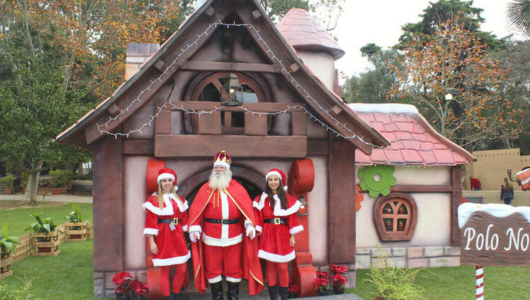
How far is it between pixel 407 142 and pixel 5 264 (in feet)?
25.3

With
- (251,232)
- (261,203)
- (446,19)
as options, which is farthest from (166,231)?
(446,19)

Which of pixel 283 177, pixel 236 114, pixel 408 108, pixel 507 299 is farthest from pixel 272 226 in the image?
pixel 408 108

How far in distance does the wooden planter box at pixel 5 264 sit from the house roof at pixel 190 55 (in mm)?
2722

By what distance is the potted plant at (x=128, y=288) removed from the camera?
18.8 ft

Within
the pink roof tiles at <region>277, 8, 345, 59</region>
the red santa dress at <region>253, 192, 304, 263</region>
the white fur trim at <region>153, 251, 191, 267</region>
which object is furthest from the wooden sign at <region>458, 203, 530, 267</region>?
the pink roof tiles at <region>277, 8, 345, 59</region>

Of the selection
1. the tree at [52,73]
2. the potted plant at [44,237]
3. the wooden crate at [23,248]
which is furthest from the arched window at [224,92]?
the tree at [52,73]

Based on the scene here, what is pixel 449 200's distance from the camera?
336 inches

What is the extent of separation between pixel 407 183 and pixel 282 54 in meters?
3.93

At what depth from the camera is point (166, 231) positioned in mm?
5562

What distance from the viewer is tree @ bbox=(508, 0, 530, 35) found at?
1791 centimetres

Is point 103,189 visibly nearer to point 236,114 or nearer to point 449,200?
point 236,114

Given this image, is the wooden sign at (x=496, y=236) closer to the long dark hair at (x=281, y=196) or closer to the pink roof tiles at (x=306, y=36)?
the long dark hair at (x=281, y=196)

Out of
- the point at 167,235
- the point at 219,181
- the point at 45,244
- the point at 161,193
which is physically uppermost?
the point at 219,181

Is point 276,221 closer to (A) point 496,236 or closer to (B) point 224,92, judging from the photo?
(B) point 224,92
